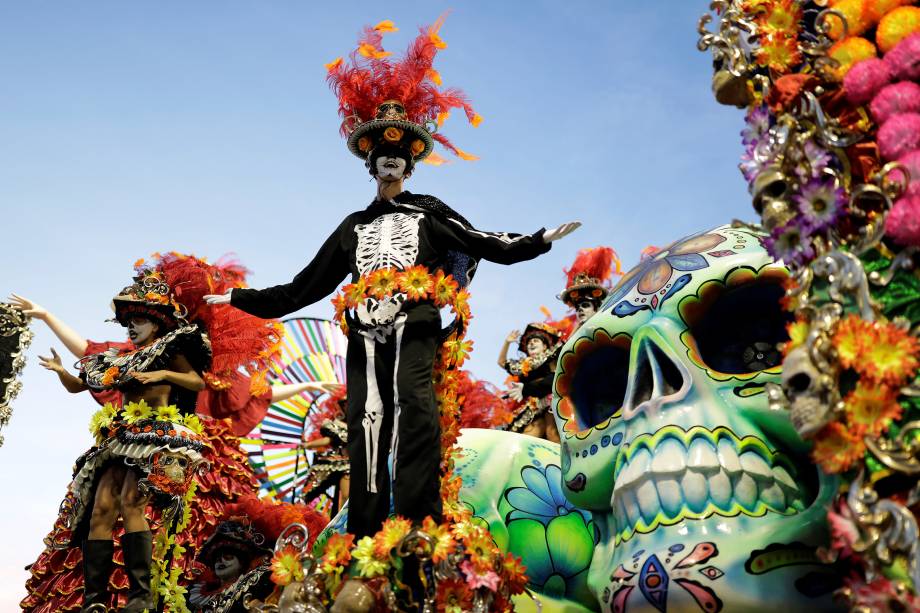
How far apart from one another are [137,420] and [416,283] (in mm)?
2076

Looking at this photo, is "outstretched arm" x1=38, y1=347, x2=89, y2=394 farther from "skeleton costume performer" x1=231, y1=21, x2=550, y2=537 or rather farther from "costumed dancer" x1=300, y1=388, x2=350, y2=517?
"costumed dancer" x1=300, y1=388, x2=350, y2=517

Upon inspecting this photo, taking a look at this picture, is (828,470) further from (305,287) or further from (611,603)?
A: (305,287)

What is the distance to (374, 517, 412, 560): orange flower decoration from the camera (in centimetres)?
353

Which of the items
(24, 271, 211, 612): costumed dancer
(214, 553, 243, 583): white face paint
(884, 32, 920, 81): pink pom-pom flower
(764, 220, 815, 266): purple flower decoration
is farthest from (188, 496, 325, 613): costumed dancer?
(884, 32, 920, 81): pink pom-pom flower

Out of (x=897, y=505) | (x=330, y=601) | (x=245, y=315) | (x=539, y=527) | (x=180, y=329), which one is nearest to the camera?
(x=897, y=505)

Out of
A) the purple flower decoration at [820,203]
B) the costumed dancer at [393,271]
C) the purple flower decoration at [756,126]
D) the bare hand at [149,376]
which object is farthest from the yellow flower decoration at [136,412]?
the purple flower decoration at [820,203]

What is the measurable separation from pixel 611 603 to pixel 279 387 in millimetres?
4443

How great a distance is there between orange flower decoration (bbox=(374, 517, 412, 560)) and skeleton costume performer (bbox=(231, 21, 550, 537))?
10 cm

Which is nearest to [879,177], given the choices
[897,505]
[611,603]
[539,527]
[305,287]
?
[897,505]

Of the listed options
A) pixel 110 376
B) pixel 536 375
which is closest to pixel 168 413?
pixel 110 376

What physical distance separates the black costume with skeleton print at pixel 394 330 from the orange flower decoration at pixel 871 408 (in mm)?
1569

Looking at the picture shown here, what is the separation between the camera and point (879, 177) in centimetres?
286

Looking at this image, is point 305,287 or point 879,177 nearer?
point 879,177

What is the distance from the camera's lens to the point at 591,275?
24.0ft
